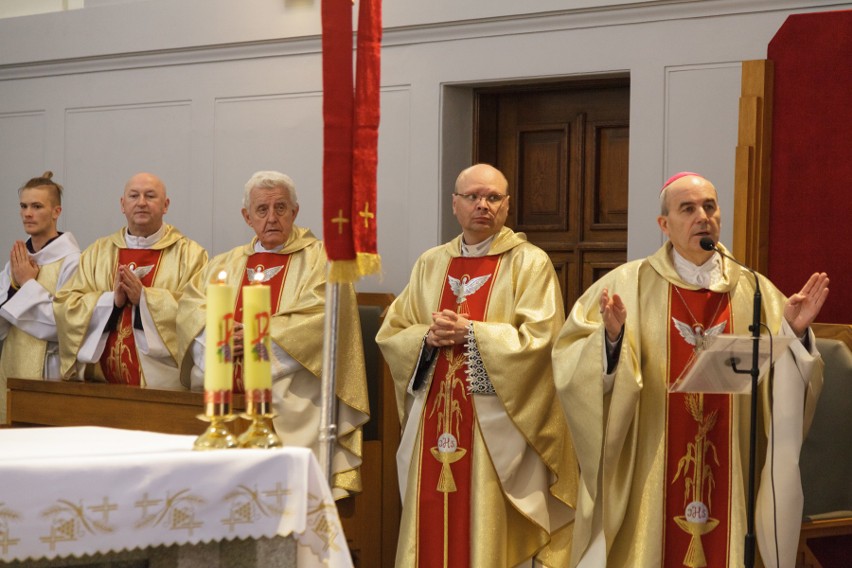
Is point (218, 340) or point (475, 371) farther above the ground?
point (218, 340)

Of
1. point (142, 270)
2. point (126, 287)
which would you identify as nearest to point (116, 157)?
point (142, 270)

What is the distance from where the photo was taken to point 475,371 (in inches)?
203

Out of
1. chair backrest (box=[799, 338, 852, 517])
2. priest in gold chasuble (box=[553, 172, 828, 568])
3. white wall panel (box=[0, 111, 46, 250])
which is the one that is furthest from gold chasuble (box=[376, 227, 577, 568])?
white wall panel (box=[0, 111, 46, 250])

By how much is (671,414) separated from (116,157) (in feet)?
15.9

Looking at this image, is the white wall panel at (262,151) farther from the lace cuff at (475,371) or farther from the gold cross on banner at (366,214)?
the gold cross on banner at (366,214)

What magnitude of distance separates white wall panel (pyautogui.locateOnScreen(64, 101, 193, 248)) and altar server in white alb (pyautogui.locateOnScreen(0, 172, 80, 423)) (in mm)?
1081

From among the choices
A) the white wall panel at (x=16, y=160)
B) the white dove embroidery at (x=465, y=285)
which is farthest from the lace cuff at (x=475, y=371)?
the white wall panel at (x=16, y=160)

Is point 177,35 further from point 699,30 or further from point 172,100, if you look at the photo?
point 699,30

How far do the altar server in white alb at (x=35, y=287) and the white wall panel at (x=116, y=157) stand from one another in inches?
42.6

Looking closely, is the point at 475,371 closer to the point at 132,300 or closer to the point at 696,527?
the point at 696,527

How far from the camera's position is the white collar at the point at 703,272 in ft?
15.3

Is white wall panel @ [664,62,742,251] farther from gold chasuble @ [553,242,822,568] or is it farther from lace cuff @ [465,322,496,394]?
lace cuff @ [465,322,496,394]

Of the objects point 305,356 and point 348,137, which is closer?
point 348,137

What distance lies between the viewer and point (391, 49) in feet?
23.5
